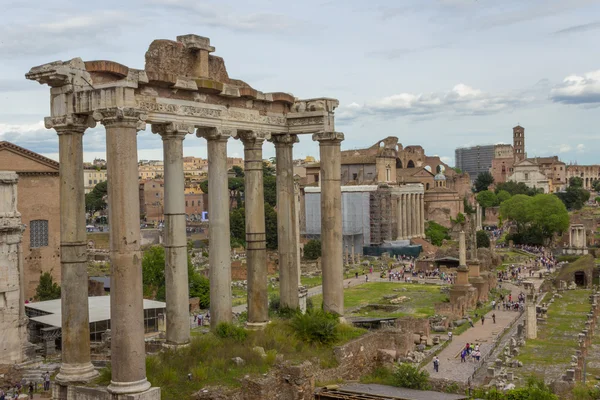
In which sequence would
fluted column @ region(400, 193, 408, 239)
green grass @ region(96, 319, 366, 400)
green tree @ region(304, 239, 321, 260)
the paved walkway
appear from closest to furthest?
green grass @ region(96, 319, 366, 400)
the paved walkway
green tree @ region(304, 239, 321, 260)
fluted column @ region(400, 193, 408, 239)

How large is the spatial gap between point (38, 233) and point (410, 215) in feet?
146

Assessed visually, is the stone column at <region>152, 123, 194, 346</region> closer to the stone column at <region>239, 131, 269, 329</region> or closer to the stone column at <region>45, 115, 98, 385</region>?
the stone column at <region>45, 115, 98, 385</region>

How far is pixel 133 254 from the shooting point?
11.0 meters

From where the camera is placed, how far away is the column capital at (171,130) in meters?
13.4

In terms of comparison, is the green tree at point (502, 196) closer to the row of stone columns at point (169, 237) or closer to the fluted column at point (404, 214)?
the fluted column at point (404, 214)

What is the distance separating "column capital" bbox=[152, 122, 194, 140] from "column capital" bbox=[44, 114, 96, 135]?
1594 mm

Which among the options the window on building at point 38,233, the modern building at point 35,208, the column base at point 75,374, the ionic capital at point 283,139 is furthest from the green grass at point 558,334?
the window on building at point 38,233

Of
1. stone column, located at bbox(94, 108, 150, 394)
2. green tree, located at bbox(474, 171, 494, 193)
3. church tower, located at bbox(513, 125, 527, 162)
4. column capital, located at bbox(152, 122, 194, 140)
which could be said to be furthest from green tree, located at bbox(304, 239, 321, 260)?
church tower, located at bbox(513, 125, 527, 162)

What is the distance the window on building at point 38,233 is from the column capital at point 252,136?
94.6 feet

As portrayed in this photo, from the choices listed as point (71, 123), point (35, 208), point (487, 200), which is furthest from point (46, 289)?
point (487, 200)

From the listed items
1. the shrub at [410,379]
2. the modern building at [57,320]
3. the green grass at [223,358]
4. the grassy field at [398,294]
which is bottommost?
the grassy field at [398,294]

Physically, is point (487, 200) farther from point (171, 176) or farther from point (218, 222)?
point (171, 176)

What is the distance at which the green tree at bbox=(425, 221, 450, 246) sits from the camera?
78000 mm

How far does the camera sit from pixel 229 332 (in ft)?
47.4
